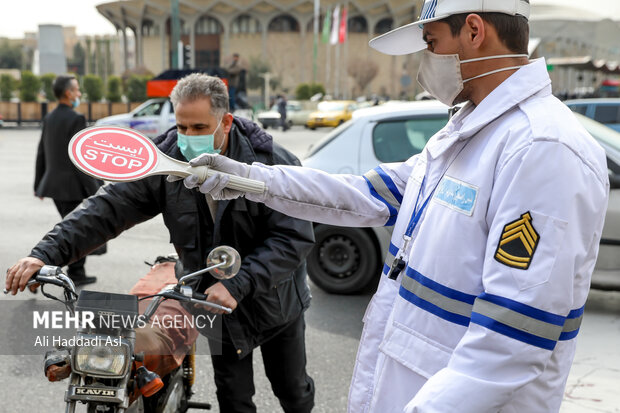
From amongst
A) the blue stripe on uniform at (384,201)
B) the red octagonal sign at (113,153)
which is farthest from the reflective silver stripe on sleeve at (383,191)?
the red octagonal sign at (113,153)

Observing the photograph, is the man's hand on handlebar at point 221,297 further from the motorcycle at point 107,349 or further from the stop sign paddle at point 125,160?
the stop sign paddle at point 125,160

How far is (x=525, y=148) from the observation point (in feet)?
4.62

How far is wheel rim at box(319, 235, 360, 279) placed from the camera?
6.00 metres

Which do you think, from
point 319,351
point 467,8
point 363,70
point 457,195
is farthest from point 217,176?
point 363,70

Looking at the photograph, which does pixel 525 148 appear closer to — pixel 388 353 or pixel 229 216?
pixel 388 353

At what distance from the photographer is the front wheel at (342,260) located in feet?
19.5

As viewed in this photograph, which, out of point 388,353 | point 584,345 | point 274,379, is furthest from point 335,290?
point 388,353

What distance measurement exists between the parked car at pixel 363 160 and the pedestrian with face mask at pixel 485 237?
3.98 metres

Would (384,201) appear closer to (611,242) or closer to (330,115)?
(611,242)

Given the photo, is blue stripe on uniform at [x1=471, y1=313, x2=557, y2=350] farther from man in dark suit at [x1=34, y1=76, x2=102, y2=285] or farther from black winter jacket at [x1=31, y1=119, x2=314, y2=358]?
man in dark suit at [x1=34, y1=76, x2=102, y2=285]

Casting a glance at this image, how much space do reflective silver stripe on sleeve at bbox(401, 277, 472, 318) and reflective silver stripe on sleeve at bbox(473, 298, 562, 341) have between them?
15cm

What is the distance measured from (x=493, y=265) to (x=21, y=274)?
1.73 meters

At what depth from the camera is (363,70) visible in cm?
7350

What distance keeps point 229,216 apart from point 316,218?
752mm
